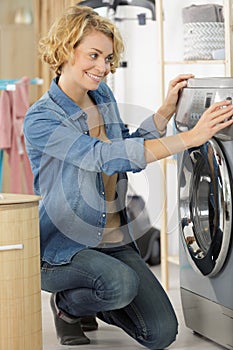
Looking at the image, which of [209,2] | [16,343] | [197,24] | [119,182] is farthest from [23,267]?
[209,2]

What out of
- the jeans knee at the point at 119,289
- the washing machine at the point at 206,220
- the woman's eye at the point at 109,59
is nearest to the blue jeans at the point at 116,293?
the jeans knee at the point at 119,289

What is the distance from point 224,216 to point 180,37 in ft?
5.52

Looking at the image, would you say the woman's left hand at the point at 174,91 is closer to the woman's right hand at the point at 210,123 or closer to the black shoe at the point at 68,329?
the woman's right hand at the point at 210,123

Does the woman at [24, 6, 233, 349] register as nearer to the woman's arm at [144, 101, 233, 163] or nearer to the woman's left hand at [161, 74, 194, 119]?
the woman's left hand at [161, 74, 194, 119]

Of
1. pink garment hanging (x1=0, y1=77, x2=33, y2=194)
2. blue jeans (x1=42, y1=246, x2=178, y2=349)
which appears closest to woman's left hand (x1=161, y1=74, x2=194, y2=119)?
blue jeans (x1=42, y1=246, x2=178, y2=349)

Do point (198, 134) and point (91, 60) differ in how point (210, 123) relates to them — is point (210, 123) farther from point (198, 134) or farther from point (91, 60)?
point (91, 60)

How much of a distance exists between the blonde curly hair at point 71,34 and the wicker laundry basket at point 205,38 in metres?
0.68

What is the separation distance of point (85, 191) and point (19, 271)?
37 centimetres

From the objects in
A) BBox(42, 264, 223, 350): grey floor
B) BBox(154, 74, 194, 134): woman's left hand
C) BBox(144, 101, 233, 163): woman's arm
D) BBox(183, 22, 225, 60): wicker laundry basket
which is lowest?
BBox(42, 264, 223, 350): grey floor

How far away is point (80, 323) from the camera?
2986mm

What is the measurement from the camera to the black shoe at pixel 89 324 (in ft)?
9.85

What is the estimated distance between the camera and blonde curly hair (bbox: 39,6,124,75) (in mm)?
2590

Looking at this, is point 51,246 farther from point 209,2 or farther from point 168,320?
point 209,2

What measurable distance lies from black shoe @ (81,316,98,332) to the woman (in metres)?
0.17
